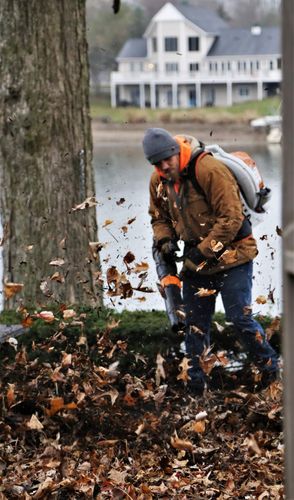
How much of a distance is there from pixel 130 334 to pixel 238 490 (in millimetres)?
2185

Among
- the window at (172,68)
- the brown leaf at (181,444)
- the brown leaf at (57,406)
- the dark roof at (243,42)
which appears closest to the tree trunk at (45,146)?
the brown leaf at (57,406)

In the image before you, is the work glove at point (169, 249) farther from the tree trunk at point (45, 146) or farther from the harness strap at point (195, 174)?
the tree trunk at point (45, 146)

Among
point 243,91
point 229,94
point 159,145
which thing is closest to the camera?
point 159,145

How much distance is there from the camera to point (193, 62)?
35.9 m

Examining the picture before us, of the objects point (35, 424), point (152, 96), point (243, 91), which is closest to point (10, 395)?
point (35, 424)

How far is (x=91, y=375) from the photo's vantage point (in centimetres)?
689

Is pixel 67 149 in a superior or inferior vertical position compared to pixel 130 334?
superior

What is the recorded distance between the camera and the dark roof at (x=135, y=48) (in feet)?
99.8

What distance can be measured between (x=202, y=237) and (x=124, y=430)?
1.30 meters

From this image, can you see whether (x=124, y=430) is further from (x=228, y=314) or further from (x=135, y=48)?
(x=135, y=48)

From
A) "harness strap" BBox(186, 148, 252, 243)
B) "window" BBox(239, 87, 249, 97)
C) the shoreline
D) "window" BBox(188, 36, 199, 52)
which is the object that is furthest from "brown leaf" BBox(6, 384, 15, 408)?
"window" BBox(188, 36, 199, 52)

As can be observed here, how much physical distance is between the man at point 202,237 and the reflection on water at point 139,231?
22 cm

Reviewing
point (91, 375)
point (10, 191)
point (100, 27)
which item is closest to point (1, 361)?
point (91, 375)

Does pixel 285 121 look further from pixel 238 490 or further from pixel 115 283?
pixel 115 283
